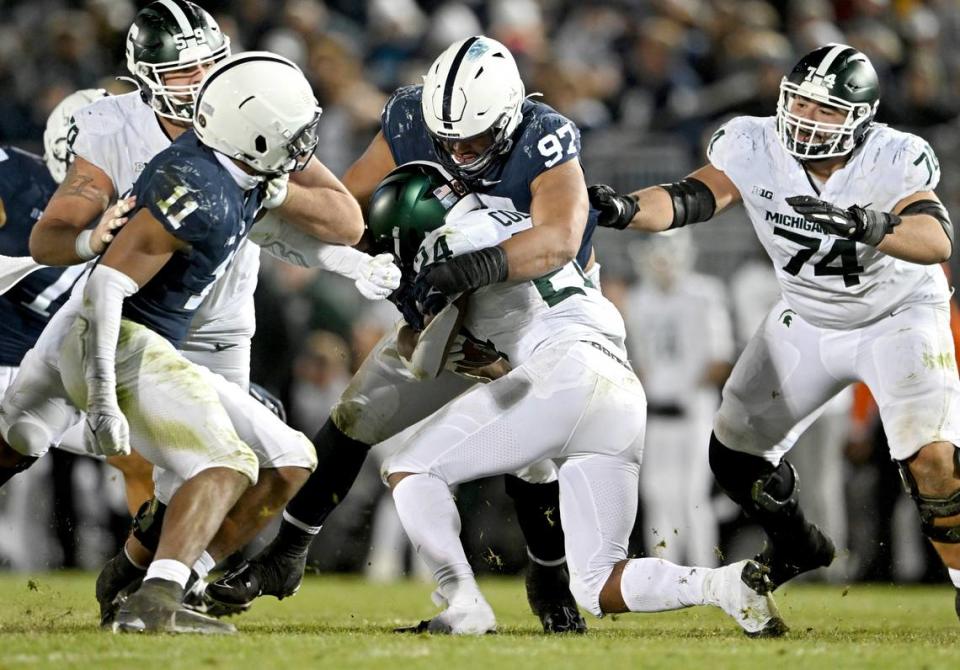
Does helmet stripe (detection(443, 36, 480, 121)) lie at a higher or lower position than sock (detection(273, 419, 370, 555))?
higher

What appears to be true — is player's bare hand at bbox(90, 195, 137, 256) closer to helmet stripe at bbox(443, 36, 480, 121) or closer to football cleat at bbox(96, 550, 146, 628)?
helmet stripe at bbox(443, 36, 480, 121)

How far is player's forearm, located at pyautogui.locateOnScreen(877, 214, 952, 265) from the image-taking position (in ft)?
17.1

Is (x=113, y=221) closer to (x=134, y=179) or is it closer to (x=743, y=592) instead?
(x=134, y=179)

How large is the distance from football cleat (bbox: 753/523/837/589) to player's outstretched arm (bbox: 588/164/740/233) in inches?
49.4

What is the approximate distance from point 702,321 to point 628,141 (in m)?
1.23

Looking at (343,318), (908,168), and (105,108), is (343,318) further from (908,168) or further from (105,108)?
(908,168)

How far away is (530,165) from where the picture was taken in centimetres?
516

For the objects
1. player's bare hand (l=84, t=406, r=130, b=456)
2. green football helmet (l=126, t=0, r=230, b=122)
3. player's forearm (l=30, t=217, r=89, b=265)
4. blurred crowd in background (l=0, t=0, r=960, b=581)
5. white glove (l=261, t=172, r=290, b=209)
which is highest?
green football helmet (l=126, t=0, r=230, b=122)

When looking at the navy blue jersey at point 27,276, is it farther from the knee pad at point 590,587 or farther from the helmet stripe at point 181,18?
the knee pad at point 590,587

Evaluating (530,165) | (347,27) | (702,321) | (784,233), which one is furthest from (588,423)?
(347,27)

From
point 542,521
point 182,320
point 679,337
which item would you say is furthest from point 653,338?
point 182,320

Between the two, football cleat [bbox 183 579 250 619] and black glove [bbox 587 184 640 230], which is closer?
football cleat [bbox 183 579 250 619]

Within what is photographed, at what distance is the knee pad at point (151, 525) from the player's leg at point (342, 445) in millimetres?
274

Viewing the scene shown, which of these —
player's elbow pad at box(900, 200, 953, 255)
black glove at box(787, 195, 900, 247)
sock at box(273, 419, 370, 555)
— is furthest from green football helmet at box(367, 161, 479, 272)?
player's elbow pad at box(900, 200, 953, 255)
